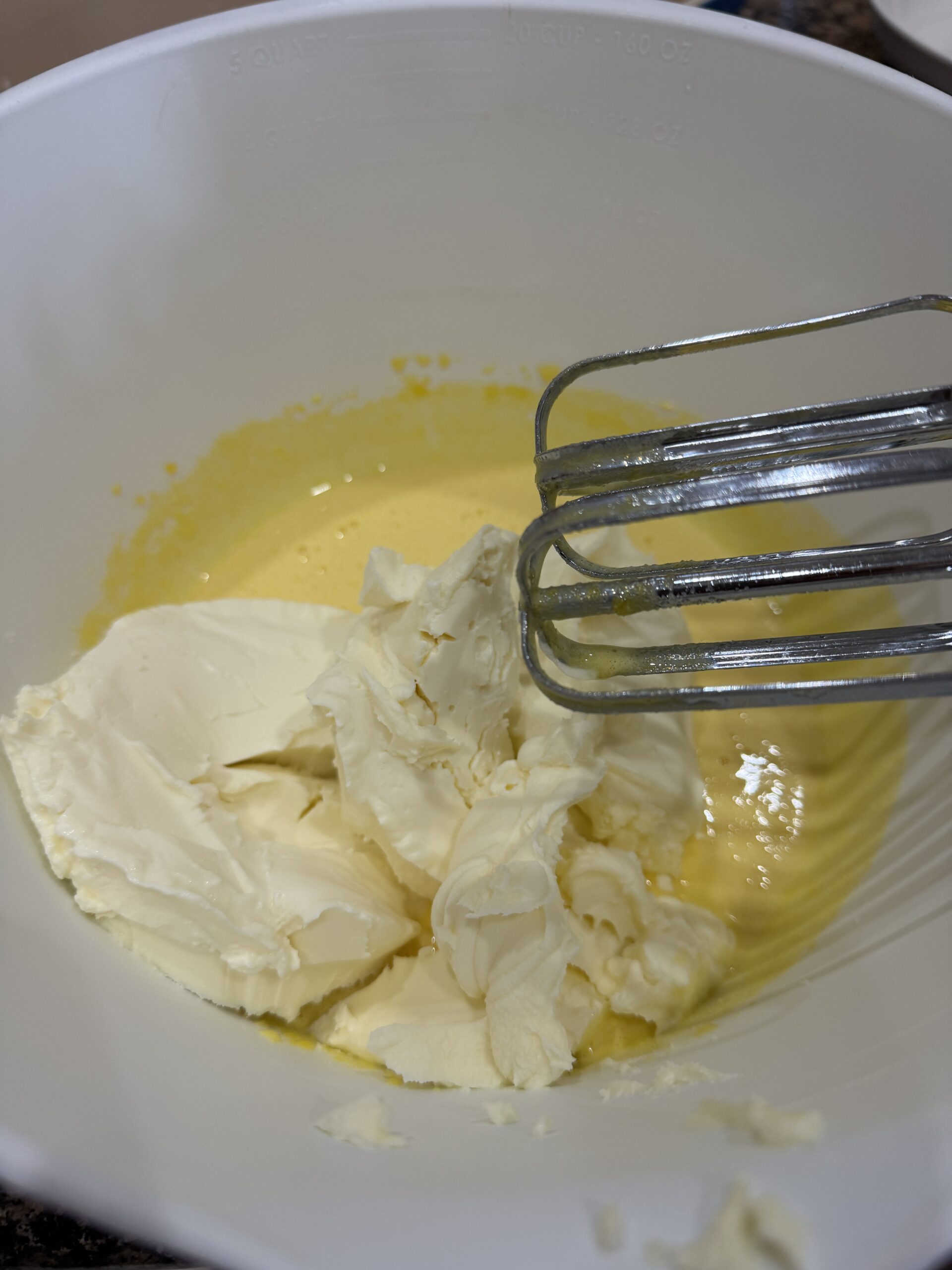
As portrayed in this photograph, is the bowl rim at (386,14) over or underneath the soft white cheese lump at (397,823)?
over

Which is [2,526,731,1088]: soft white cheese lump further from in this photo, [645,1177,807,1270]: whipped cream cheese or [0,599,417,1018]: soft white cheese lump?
[645,1177,807,1270]: whipped cream cheese

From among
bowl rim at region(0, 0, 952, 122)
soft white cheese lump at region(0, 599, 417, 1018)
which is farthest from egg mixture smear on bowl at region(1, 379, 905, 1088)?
bowl rim at region(0, 0, 952, 122)

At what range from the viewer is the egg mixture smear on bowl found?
0.66 m

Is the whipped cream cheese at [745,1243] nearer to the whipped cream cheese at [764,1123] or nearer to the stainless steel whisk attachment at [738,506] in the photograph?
the whipped cream cheese at [764,1123]

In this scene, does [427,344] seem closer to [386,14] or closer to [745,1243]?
[386,14]

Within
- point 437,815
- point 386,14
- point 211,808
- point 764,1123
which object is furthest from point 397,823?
point 386,14

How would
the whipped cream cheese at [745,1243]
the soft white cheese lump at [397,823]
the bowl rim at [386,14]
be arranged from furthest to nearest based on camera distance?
the bowl rim at [386,14], the soft white cheese lump at [397,823], the whipped cream cheese at [745,1243]

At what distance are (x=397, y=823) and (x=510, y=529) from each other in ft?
1.66

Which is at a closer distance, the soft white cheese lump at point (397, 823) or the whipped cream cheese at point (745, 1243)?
the whipped cream cheese at point (745, 1243)

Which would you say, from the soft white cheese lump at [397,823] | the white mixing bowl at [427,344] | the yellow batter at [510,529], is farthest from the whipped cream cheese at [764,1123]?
the yellow batter at [510,529]

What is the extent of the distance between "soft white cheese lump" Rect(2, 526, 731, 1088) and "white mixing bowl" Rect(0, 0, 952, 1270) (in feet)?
0.14

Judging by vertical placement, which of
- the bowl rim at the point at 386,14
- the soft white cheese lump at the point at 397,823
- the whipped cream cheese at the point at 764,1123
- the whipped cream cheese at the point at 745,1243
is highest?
the bowl rim at the point at 386,14

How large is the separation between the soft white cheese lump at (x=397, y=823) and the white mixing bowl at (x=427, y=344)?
0.14ft

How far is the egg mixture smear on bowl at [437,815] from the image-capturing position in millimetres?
656
